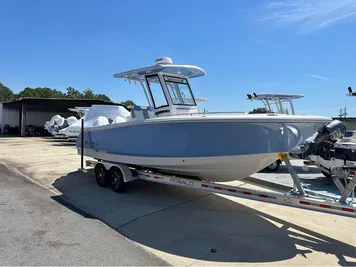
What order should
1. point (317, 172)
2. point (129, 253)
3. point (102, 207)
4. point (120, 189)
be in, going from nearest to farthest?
point (129, 253) → point (102, 207) → point (120, 189) → point (317, 172)

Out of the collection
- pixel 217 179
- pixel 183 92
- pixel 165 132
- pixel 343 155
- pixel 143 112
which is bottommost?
pixel 217 179

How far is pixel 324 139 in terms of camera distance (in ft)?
13.5

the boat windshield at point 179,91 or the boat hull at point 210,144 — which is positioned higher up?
the boat windshield at point 179,91

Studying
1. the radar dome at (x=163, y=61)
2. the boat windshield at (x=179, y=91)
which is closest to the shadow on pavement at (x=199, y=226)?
the boat windshield at (x=179, y=91)

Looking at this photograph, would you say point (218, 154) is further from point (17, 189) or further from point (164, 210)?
point (17, 189)

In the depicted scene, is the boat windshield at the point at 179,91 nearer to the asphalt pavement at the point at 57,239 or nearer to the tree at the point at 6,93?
the asphalt pavement at the point at 57,239

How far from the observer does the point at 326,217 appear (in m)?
4.86

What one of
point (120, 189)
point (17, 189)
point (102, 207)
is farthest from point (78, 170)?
point (102, 207)

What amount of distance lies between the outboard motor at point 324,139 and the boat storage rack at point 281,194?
356 millimetres

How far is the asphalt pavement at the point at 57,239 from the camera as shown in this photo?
3213 millimetres

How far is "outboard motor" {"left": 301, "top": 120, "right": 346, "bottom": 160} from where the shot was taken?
4.07 metres

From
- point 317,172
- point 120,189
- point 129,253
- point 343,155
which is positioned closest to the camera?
point 129,253

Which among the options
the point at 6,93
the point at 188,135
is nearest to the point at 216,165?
the point at 188,135

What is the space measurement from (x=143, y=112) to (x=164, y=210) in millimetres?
2163
